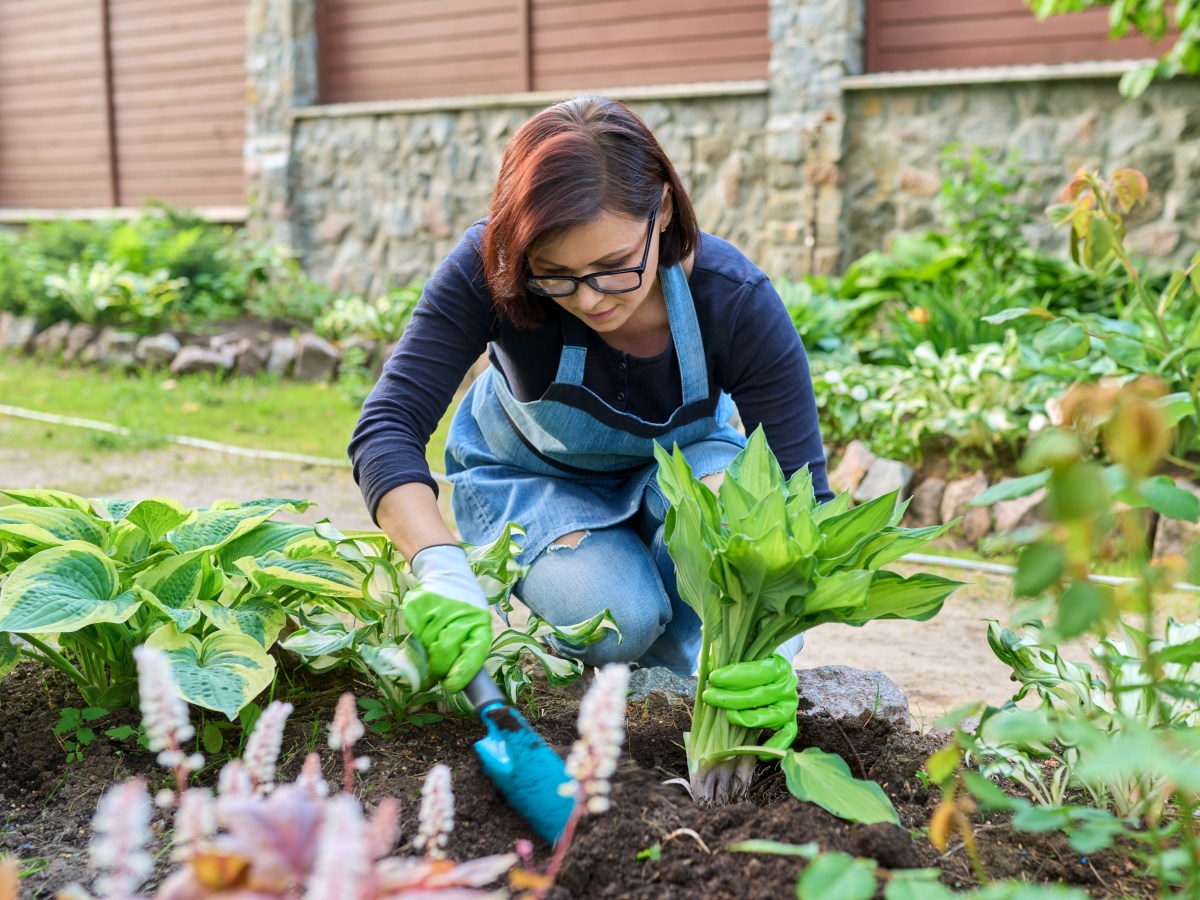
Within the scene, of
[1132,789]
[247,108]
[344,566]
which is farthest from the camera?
[247,108]

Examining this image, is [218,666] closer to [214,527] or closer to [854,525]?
[214,527]

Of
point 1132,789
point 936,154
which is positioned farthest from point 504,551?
Answer: point 936,154

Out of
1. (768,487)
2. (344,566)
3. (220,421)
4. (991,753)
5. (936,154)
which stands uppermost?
(936,154)

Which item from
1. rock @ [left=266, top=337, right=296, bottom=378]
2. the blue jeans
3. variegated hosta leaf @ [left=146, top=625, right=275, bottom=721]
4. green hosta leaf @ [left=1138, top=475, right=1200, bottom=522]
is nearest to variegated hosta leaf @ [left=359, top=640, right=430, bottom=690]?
variegated hosta leaf @ [left=146, top=625, right=275, bottom=721]

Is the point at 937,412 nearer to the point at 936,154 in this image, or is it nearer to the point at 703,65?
the point at 936,154

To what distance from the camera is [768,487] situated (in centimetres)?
166

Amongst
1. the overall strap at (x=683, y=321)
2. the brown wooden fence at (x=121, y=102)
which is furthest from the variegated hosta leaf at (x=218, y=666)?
the brown wooden fence at (x=121, y=102)

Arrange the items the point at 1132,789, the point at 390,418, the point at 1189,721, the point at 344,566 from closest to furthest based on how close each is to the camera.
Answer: the point at 1132,789
the point at 1189,721
the point at 344,566
the point at 390,418

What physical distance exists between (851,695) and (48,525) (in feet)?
4.48

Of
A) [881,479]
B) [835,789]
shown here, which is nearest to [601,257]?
Result: [835,789]

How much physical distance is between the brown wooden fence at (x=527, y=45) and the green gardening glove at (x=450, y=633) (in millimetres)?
5778

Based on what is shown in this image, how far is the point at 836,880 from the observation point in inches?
37.6

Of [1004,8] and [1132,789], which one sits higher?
[1004,8]

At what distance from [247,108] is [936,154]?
5230mm
